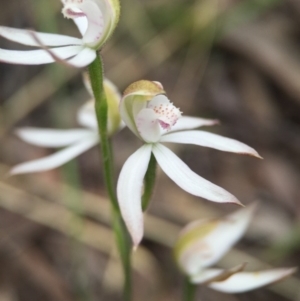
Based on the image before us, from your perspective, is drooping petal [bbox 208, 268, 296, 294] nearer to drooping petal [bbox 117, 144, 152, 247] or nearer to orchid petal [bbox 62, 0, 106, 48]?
drooping petal [bbox 117, 144, 152, 247]

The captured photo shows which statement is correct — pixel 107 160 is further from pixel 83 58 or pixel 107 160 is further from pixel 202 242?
pixel 202 242

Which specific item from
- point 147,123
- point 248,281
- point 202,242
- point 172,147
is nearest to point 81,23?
point 147,123

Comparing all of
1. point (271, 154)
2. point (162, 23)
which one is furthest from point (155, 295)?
point (162, 23)

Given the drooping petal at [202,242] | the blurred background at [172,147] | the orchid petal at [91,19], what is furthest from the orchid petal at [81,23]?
the blurred background at [172,147]

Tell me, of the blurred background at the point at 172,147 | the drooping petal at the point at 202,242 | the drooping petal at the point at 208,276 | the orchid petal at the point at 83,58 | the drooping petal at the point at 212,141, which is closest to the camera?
the orchid petal at the point at 83,58

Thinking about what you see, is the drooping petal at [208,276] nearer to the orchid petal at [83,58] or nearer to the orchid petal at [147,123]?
the orchid petal at [147,123]

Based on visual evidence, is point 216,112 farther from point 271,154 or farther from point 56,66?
point 56,66

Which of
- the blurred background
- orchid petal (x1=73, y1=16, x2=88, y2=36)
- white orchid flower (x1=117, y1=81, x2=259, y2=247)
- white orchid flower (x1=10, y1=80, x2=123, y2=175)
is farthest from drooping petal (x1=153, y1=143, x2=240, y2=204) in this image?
the blurred background
